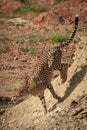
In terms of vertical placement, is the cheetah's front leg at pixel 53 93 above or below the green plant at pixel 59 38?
below

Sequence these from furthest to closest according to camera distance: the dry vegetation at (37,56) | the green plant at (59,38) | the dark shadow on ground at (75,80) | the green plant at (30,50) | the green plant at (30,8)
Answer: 1. the green plant at (30,8)
2. the green plant at (59,38)
3. the green plant at (30,50)
4. the dark shadow on ground at (75,80)
5. the dry vegetation at (37,56)

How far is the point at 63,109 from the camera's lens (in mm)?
9047

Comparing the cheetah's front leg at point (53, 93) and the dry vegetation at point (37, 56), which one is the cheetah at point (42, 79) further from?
the dry vegetation at point (37, 56)

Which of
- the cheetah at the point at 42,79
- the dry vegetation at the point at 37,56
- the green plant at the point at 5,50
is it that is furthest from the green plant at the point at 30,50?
the cheetah at the point at 42,79

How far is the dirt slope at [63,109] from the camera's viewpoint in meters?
8.78

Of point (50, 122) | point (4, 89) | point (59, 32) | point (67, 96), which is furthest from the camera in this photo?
point (59, 32)

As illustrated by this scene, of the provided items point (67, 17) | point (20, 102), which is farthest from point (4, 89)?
point (67, 17)

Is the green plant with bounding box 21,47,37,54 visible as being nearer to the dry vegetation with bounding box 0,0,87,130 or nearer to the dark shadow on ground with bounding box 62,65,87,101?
the dry vegetation with bounding box 0,0,87,130

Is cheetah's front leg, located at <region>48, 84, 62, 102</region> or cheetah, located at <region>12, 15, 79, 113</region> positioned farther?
cheetah, located at <region>12, 15, 79, 113</region>

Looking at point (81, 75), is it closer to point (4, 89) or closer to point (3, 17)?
point (4, 89)

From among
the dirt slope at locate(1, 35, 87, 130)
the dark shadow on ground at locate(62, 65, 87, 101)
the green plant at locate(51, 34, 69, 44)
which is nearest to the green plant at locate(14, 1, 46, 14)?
the green plant at locate(51, 34, 69, 44)

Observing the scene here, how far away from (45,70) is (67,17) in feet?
40.2

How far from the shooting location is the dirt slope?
878cm

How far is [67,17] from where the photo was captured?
22219 mm
